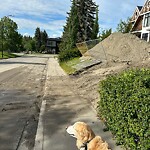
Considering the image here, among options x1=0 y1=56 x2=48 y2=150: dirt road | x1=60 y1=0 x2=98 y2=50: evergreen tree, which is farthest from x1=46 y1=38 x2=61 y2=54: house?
x1=0 y1=56 x2=48 y2=150: dirt road

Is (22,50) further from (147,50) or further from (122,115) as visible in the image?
(122,115)

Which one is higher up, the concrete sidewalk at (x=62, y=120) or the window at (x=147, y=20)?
the window at (x=147, y=20)

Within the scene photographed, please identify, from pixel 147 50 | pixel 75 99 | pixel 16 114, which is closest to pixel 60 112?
pixel 16 114

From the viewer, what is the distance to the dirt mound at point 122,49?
73.8ft

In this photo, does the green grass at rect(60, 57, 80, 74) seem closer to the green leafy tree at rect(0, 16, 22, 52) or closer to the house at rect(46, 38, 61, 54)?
the green leafy tree at rect(0, 16, 22, 52)

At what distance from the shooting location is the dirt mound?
2248cm

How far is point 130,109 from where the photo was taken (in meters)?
4.46

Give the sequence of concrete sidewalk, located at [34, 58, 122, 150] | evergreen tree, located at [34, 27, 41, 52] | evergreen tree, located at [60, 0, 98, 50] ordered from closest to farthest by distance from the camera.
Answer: concrete sidewalk, located at [34, 58, 122, 150], evergreen tree, located at [60, 0, 98, 50], evergreen tree, located at [34, 27, 41, 52]

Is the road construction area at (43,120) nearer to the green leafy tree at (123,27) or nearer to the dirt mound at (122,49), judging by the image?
the dirt mound at (122,49)

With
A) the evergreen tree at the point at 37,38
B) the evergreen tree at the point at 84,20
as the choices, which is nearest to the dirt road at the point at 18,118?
the evergreen tree at the point at 84,20

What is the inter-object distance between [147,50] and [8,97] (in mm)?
14776

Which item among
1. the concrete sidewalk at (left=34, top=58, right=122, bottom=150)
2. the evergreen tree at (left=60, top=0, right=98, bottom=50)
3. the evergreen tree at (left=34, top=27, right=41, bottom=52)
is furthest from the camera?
the evergreen tree at (left=34, top=27, right=41, bottom=52)

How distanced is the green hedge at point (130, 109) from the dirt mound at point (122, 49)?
16.7 metres

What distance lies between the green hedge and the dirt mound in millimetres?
16734
